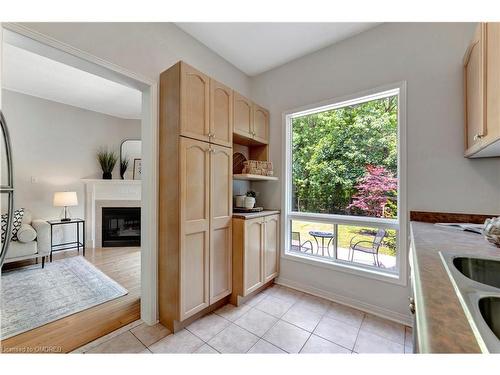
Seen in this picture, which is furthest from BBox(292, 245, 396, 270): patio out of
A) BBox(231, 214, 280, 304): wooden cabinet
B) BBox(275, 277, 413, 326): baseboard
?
BBox(231, 214, 280, 304): wooden cabinet

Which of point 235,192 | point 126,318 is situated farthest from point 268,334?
point 235,192

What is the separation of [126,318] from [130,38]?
241 cm

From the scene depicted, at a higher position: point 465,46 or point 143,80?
point 465,46

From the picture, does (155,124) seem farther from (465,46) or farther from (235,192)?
(465,46)

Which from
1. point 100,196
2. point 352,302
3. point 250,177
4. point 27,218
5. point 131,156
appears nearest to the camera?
point 352,302

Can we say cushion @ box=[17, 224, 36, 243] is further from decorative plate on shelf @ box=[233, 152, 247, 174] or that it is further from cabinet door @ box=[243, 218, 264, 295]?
cabinet door @ box=[243, 218, 264, 295]

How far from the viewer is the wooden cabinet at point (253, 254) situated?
2.10 m

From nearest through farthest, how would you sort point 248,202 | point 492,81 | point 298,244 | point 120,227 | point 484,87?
point 492,81 < point 484,87 < point 248,202 < point 298,244 < point 120,227

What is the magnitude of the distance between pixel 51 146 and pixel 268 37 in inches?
160

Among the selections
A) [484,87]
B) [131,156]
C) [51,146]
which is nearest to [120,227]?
[131,156]

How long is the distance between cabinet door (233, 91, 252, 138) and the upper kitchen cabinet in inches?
70.6

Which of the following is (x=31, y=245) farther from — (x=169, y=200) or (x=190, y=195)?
(x=190, y=195)

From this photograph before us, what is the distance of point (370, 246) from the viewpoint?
2156 mm
